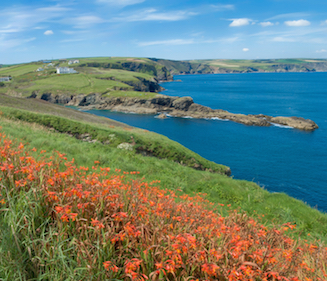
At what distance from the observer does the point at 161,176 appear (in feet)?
42.2

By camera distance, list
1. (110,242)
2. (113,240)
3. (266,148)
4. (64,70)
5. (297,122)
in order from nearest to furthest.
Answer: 1. (113,240)
2. (110,242)
3. (266,148)
4. (297,122)
5. (64,70)

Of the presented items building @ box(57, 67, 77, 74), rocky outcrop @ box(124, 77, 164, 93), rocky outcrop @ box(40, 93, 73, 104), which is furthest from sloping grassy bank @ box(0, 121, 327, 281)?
building @ box(57, 67, 77, 74)

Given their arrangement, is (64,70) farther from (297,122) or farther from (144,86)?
(297,122)

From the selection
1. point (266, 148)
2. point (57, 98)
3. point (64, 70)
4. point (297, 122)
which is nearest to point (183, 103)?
point (297, 122)

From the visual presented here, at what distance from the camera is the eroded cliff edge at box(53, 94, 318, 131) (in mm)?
75719

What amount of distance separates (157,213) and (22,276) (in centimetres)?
236

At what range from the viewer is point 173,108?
98688mm

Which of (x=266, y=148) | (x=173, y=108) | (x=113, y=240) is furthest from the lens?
(x=173, y=108)

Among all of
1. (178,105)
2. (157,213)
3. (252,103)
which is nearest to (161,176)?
(157,213)

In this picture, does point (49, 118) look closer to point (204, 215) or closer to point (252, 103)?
point (204, 215)

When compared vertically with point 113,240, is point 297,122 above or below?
below

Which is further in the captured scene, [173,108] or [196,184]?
[173,108]

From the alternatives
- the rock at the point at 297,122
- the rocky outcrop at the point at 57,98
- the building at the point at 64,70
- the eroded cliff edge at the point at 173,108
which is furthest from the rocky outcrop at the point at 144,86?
the rock at the point at 297,122

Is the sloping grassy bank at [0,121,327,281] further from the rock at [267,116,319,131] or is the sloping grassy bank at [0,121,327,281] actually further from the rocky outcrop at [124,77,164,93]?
the rocky outcrop at [124,77,164,93]
